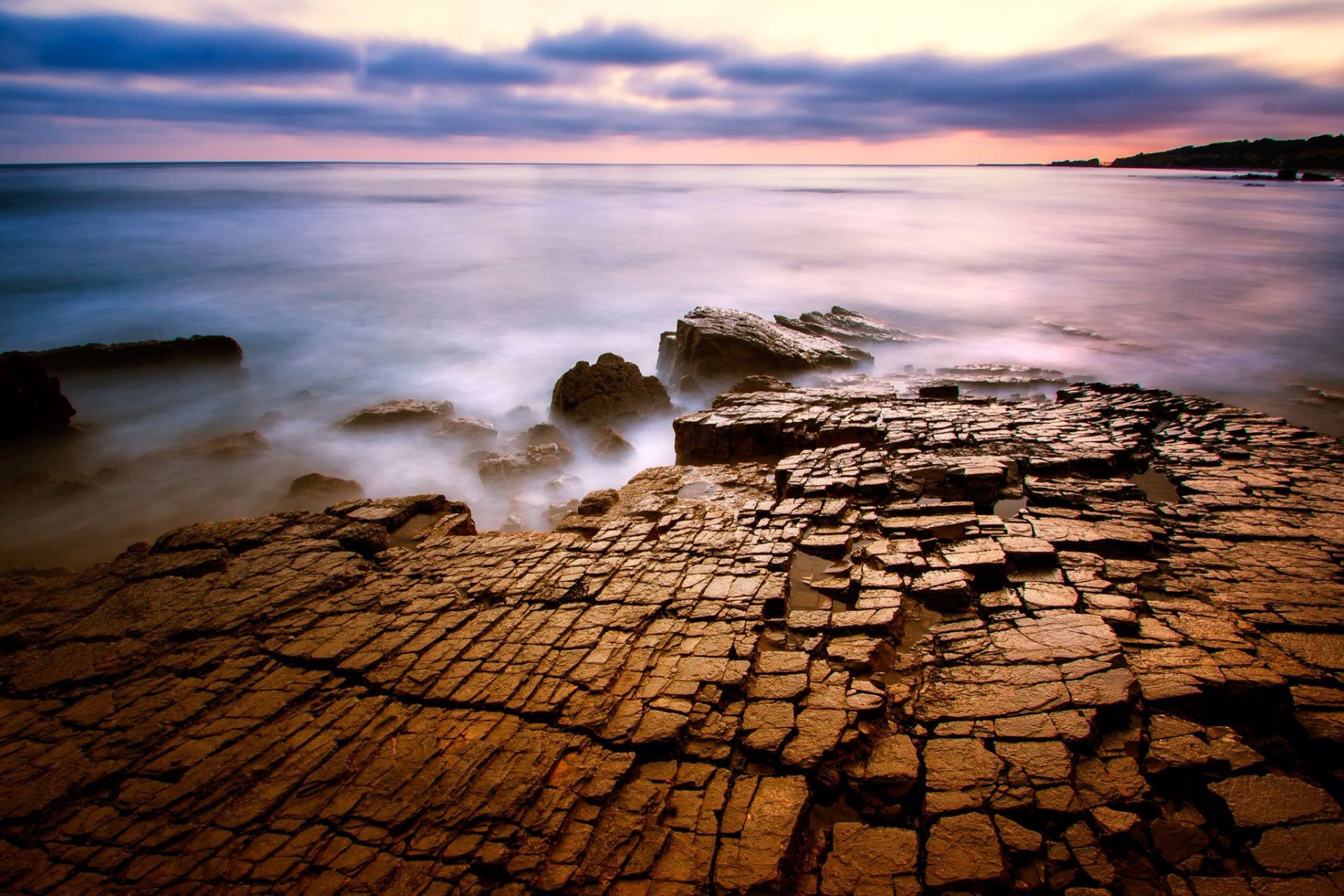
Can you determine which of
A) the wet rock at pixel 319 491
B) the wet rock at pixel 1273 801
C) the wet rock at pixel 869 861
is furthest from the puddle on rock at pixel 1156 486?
the wet rock at pixel 319 491

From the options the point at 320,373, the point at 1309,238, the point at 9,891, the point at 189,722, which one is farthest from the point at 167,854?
the point at 1309,238

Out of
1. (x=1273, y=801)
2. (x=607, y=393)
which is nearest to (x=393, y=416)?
(x=607, y=393)

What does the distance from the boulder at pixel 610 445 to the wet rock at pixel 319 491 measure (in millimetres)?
4582

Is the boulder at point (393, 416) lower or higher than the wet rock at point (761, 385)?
lower

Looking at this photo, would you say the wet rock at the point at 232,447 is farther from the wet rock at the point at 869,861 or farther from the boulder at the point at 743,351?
the wet rock at the point at 869,861

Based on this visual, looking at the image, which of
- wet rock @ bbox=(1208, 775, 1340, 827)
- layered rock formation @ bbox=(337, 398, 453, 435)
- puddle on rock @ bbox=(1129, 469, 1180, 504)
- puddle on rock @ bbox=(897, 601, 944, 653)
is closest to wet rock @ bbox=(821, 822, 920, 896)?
puddle on rock @ bbox=(897, 601, 944, 653)

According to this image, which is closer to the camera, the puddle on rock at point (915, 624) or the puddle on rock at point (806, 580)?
the puddle on rock at point (915, 624)

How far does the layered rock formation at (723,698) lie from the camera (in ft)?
11.7

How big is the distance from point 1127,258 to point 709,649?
1451 inches

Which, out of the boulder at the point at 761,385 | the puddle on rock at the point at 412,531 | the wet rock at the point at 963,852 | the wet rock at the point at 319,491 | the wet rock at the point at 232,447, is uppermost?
the boulder at the point at 761,385

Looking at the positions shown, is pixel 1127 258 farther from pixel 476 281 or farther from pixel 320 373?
pixel 320 373

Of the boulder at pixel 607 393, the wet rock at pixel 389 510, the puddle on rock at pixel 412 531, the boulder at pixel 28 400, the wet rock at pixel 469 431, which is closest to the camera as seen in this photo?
the puddle on rock at pixel 412 531

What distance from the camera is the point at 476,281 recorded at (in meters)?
30.0

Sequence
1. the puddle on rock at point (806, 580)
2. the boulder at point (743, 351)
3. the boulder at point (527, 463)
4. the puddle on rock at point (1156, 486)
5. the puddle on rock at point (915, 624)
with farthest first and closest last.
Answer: the boulder at point (743, 351), the boulder at point (527, 463), the puddle on rock at point (1156, 486), the puddle on rock at point (806, 580), the puddle on rock at point (915, 624)
